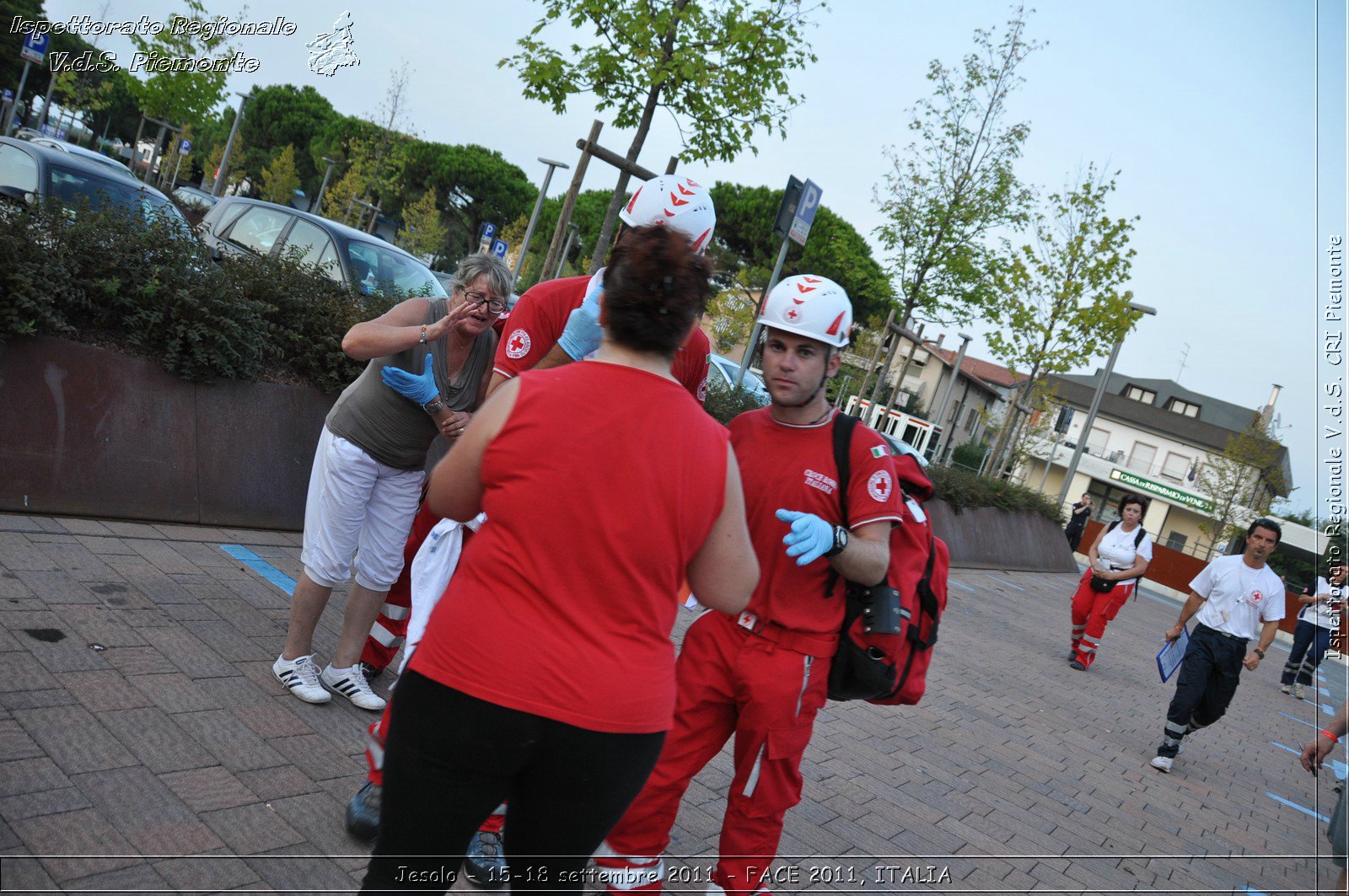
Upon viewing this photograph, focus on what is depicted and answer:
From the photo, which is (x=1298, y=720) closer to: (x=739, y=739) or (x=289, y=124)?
(x=739, y=739)

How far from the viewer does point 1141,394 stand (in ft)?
246

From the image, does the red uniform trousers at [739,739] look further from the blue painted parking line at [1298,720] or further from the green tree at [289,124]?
the green tree at [289,124]

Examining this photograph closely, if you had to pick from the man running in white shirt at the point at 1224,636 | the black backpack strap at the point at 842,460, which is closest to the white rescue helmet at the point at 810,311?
the black backpack strap at the point at 842,460

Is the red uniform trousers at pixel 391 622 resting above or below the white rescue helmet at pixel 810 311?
below

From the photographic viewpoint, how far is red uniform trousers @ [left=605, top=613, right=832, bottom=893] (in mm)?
3029

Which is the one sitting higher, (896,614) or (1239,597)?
(1239,597)

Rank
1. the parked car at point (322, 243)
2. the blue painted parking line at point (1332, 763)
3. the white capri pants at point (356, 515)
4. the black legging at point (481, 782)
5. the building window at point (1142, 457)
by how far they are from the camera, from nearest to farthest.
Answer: the black legging at point (481, 782) < the white capri pants at point (356, 515) < the parked car at point (322, 243) < the blue painted parking line at point (1332, 763) < the building window at point (1142, 457)

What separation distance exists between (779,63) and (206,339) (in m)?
6.29

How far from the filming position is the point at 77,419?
210 inches

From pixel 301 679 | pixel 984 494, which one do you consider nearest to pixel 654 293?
pixel 301 679

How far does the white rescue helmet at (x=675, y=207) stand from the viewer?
3.22 meters

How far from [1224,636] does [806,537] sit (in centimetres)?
638

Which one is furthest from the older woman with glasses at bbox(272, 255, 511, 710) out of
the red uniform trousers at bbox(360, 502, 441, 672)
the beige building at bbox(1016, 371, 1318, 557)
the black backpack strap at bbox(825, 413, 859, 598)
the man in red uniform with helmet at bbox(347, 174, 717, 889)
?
the beige building at bbox(1016, 371, 1318, 557)

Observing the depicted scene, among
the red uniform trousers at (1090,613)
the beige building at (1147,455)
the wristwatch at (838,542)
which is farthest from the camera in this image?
the beige building at (1147,455)
